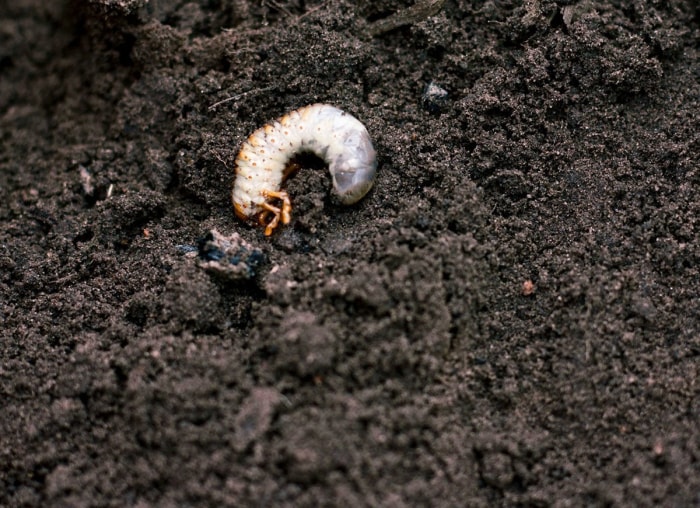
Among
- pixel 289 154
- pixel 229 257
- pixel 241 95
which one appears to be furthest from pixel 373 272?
pixel 241 95

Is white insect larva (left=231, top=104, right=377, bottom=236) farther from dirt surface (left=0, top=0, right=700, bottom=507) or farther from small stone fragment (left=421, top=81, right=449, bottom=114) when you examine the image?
small stone fragment (left=421, top=81, right=449, bottom=114)

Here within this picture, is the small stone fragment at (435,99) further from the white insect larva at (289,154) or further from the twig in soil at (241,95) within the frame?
the twig in soil at (241,95)

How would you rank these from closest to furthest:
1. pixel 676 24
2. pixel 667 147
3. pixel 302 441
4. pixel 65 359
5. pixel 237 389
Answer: pixel 302 441 < pixel 237 389 < pixel 65 359 < pixel 667 147 < pixel 676 24

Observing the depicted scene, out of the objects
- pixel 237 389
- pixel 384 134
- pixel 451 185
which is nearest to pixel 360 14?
pixel 384 134

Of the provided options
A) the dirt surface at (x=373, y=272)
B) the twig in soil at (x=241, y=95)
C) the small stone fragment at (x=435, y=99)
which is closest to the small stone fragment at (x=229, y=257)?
the dirt surface at (x=373, y=272)

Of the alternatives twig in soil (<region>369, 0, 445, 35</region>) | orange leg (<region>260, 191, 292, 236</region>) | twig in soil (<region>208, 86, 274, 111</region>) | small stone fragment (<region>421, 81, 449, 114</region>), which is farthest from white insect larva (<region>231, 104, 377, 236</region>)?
twig in soil (<region>369, 0, 445, 35</region>)

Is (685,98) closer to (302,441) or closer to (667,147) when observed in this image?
(667,147)

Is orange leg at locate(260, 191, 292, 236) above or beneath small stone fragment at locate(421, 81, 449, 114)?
beneath

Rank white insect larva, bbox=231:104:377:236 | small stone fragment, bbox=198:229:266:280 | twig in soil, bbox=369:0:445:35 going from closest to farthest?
A: small stone fragment, bbox=198:229:266:280
white insect larva, bbox=231:104:377:236
twig in soil, bbox=369:0:445:35
